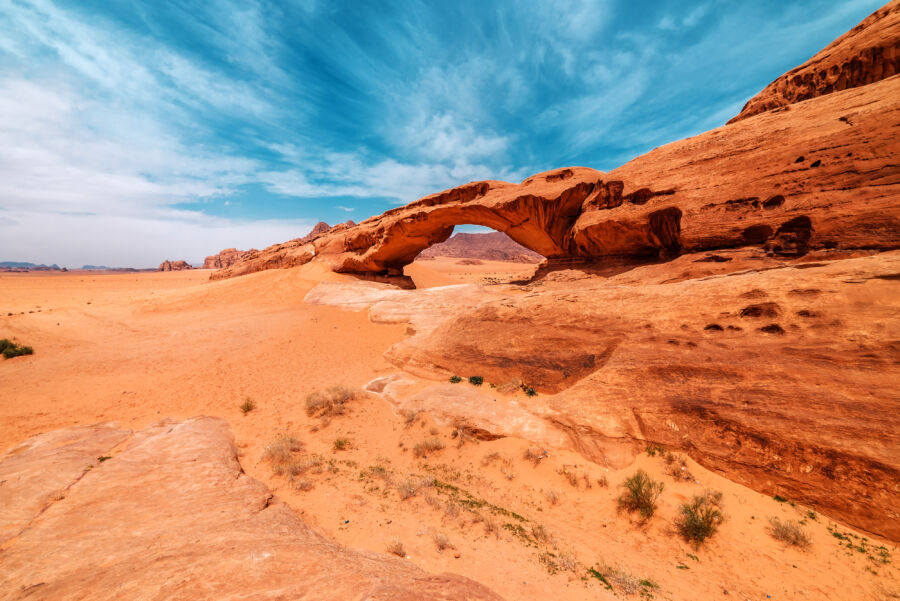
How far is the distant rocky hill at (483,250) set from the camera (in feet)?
324

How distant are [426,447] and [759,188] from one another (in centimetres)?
1120

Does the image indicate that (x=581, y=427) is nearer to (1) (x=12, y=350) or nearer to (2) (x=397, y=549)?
(2) (x=397, y=549)

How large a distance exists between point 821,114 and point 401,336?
50.5 ft

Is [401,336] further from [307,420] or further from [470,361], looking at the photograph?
[307,420]

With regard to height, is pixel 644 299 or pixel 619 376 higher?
pixel 644 299

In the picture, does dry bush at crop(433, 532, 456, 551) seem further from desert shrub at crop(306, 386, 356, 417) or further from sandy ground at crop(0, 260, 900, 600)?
desert shrub at crop(306, 386, 356, 417)

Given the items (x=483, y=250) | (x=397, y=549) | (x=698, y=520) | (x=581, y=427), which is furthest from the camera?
(x=483, y=250)

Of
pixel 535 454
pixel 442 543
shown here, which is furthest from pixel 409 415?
pixel 442 543

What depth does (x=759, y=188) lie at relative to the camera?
8.54 meters

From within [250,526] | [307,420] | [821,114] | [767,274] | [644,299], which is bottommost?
[307,420]

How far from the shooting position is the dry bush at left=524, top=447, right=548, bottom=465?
617 centimetres

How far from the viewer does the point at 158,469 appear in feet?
17.5

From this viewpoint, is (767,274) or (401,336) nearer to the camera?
(767,274)

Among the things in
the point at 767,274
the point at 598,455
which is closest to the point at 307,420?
the point at 598,455
